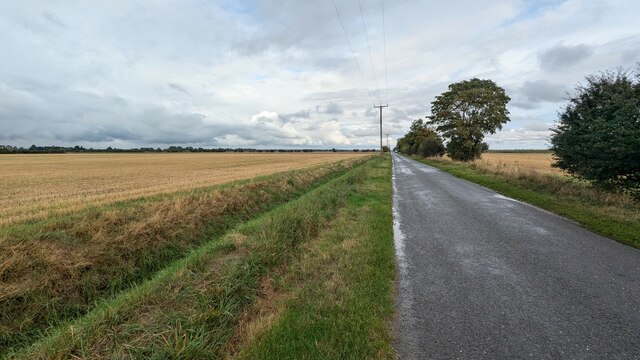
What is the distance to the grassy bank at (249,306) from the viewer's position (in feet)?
12.1

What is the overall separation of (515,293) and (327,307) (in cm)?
283

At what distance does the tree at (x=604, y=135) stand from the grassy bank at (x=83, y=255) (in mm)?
13401

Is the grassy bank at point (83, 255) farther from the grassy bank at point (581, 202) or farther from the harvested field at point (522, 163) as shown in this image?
the harvested field at point (522, 163)

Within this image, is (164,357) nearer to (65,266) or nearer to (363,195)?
(65,266)

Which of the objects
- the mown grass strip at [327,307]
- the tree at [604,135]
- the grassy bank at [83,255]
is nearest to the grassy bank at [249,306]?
the mown grass strip at [327,307]

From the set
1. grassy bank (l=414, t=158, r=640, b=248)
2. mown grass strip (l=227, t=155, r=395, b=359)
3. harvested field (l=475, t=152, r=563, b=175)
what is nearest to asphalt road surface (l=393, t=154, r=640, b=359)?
mown grass strip (l=227, t=155, r=395, b=359)

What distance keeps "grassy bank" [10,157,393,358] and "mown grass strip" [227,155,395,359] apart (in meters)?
0.01

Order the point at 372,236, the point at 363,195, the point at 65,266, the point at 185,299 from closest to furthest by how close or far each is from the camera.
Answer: the point at 185,299 → the point at 65,266 → the point at 372,236 → the point at 363,195

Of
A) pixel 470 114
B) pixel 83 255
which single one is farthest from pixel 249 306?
pixel 470 114

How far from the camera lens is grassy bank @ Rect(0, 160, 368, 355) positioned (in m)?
5.47

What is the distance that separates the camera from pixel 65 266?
6363 mm

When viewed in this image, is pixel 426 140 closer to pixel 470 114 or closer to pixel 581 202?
pixel 470 114

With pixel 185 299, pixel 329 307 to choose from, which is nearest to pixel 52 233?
pixel 185 299

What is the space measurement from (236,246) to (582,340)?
603 cm
